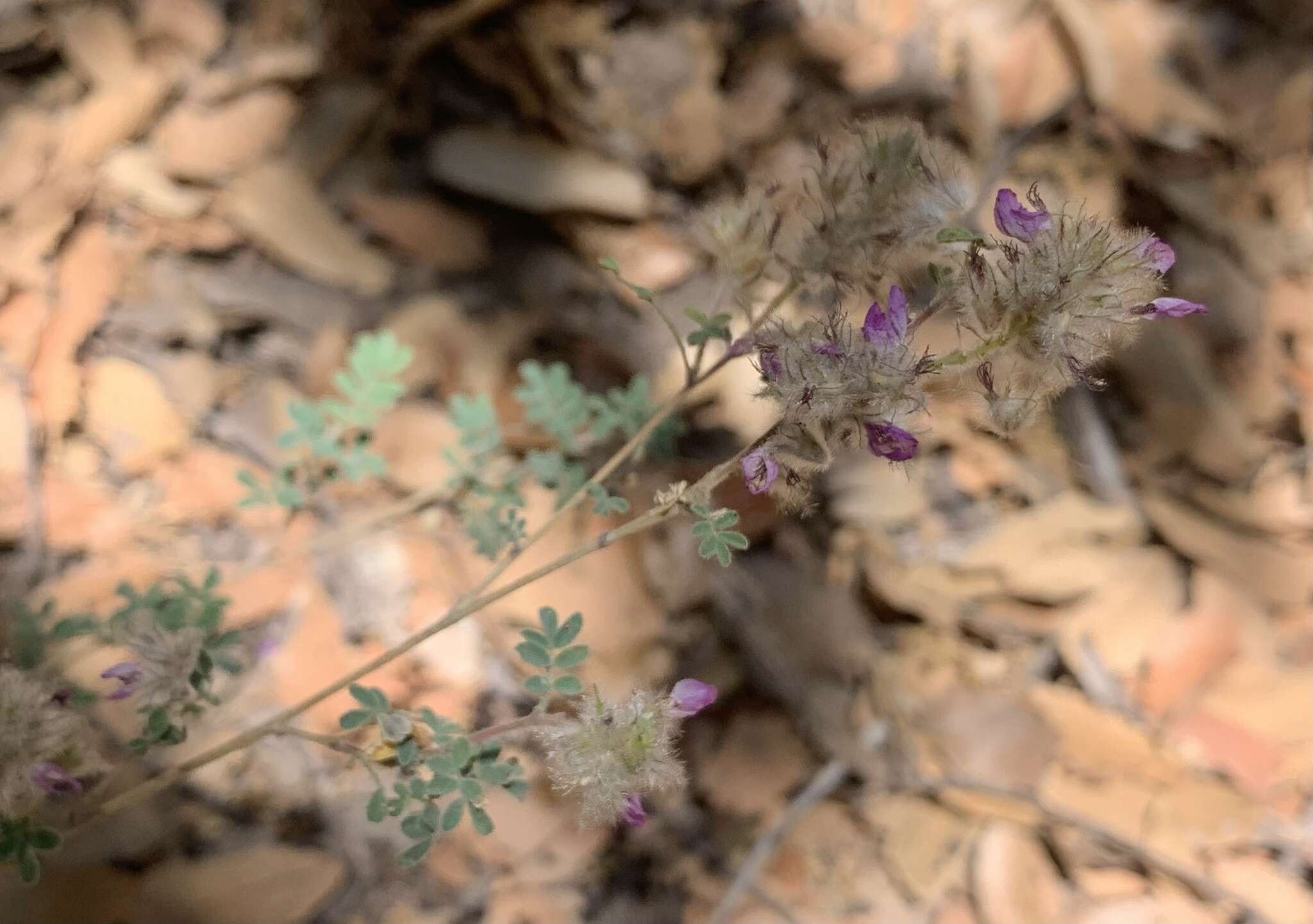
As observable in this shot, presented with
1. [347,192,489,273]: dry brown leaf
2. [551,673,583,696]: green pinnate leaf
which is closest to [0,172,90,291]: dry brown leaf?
[347,192,489,273]: dry brown leaf

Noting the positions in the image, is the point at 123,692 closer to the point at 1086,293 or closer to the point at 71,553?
the point at 71,553

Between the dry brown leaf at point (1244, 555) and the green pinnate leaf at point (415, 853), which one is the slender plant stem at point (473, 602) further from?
the dry brown leaf at point (1244, 555)

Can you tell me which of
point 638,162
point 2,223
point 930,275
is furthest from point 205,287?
point 930,275

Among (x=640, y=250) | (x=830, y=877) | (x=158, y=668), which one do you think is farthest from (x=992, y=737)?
(x=158, y=668)

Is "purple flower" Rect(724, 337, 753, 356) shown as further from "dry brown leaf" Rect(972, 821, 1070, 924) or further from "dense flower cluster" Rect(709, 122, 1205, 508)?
"dry brown leaf" Rect(972, 821, 1070, 924)

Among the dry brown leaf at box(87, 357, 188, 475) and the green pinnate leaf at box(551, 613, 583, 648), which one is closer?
the green pinnate leaf at box(551, 613, 583, 648)

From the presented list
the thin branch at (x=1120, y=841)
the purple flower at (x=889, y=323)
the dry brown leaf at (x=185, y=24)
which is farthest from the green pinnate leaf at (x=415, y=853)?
the dry brown leaf at (x=185, y=24)
